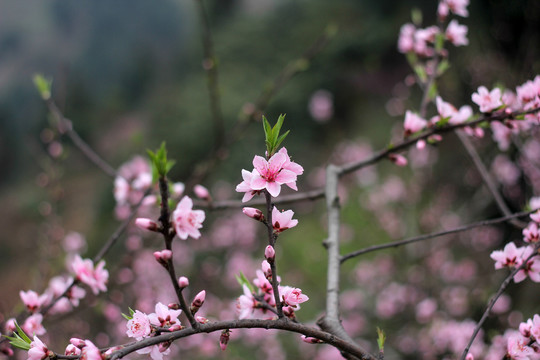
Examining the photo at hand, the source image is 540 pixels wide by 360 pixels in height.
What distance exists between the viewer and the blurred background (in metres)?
3.75

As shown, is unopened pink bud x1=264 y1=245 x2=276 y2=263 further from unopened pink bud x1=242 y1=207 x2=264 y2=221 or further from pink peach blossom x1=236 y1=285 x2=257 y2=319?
pink peach blossom x1=236 y1=285 x2=257 y2=319

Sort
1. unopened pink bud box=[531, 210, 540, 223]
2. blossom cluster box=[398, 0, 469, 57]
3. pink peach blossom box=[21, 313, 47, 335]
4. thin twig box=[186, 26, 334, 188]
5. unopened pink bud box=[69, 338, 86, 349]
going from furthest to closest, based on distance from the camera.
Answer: thin twig box=[186, 26, 334, 188] < blossom cluster box=[398, 0, 469, 57] < pink peach blossom box=[21, 313, 47, 335] < unopened pink bud box=[531, 210, 540, 223] < unopened pink bud box=[69, 338, 86, 349]

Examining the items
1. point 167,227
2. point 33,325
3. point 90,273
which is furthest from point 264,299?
point 33,325

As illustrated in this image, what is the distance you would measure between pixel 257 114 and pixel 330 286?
1.18 m

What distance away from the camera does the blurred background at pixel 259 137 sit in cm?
375

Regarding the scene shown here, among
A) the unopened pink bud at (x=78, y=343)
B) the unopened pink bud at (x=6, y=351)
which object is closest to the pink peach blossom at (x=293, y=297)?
the unopened pink bud at (x=78, y=343)

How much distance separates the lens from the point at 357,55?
8641 millimetres

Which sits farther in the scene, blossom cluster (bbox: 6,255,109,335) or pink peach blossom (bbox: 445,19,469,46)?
pink peach blossom (bbox: 445,19,469,46)

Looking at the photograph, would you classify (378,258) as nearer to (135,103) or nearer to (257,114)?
(257,114)

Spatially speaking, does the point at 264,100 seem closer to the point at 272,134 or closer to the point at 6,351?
the point at 272,134

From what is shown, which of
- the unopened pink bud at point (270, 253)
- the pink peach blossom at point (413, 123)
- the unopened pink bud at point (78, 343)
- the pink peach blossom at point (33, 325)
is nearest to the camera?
the unopened pink bud at point (270, 253)

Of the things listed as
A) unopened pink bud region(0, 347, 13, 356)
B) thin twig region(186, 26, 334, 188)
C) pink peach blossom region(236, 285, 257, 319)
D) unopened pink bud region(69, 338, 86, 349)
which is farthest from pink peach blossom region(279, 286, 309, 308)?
thin twig region(186, 26, 334, 188)

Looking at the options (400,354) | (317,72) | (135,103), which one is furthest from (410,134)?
(135,103)

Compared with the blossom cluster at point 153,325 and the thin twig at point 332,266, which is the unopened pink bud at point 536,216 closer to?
the thin twig at point 332,266
